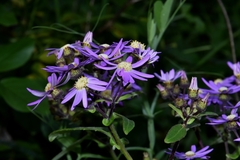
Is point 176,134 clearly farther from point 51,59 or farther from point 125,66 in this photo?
point 51,59

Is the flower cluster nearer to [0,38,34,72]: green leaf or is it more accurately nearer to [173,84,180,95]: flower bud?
[173,84,180,95]: flower bud

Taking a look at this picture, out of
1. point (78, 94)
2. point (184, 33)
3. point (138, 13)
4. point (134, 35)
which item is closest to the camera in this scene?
point (78, 94)

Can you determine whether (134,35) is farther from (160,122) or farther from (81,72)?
(81,72)

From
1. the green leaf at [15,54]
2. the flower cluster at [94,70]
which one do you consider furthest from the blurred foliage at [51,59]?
the flower cluster at [94,70]

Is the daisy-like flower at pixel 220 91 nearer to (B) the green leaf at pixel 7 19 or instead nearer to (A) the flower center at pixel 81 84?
(A) the flower center at pixel 81 84

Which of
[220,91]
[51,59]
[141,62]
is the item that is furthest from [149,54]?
[51,59]

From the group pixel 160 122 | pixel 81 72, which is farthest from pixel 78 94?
pixel 160 122
